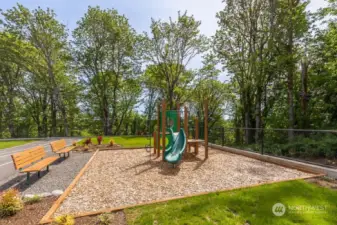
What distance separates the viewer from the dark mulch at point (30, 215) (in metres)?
2.65

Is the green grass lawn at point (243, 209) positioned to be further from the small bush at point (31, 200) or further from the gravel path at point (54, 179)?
the gravel path at point (54, 179)

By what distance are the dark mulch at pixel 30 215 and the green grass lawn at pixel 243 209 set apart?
133 cm

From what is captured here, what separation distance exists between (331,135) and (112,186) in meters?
8.42

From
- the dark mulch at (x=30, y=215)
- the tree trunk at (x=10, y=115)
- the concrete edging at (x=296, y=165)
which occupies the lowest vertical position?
the dark mulch at (x=30, y=215)

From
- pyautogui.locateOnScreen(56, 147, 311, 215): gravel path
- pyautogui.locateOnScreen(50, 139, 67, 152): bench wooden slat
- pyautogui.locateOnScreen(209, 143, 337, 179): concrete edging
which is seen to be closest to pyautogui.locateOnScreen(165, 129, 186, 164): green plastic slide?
pyautogui.locateOnScreen(56, 147, 311, 215): gravel path

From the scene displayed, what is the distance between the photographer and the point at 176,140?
6711mm

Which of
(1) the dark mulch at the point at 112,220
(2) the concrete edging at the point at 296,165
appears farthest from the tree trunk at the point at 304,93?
(1) the dark mulch at the point at 112,220

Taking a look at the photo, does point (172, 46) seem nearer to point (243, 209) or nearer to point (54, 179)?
point (54, 179)

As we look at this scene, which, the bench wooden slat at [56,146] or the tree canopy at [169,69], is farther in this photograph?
the tree canopy at [169,69]

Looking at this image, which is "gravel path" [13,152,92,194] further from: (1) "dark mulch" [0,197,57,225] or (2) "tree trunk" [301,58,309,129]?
(2) "tree trunk" [301,58,309,129]

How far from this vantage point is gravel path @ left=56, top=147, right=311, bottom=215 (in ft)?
11.0

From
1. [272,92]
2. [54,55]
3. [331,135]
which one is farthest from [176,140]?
[54,55]

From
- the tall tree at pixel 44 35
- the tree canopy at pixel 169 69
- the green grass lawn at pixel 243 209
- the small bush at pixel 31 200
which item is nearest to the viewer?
the green grass lawn at pixel 243 209

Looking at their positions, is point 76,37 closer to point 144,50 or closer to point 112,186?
point 144,50
